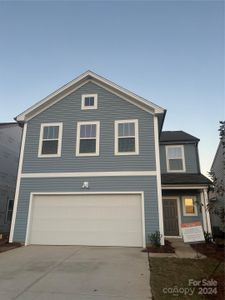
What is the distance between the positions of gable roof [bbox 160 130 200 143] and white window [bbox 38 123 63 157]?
6613 millimetres

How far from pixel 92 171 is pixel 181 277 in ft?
21.1

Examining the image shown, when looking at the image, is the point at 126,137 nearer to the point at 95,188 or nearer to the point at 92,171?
the point at 92,171

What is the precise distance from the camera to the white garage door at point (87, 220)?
34.0ft

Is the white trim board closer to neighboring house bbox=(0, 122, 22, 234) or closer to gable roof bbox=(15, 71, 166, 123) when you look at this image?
gable roof bbox=(15, 71, 166, 123)

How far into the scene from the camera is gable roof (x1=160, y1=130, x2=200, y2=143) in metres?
14.8

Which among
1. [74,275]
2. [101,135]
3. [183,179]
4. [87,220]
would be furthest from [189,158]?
[74,275]

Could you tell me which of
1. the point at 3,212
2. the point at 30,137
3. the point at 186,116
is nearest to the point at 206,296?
the point at 30,137

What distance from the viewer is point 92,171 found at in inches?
440

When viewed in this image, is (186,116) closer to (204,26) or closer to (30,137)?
(204,26)

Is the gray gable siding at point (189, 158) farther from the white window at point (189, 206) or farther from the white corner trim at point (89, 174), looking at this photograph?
the white corner trim at point (89, 174)

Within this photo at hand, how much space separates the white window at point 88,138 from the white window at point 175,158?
5.38m

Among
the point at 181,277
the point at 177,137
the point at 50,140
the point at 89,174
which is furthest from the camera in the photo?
the point at 177,137

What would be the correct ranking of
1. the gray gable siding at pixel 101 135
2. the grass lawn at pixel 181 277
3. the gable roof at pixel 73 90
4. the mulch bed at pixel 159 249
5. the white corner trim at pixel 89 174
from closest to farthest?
the grass lawn at pixel 181 277
the mulch bed at pixel 159 249
the white corner trim at pixel 89 174
the gray gable siding at pixel 101 135
the gable roof at pixel 73 90

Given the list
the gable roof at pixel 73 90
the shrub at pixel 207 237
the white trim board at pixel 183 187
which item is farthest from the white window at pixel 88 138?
the shrub at pixel 207 237
